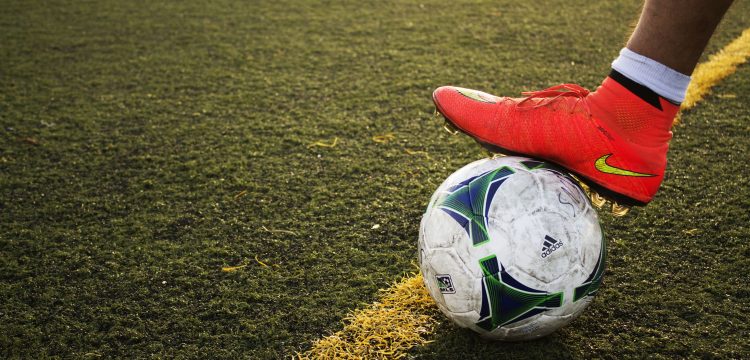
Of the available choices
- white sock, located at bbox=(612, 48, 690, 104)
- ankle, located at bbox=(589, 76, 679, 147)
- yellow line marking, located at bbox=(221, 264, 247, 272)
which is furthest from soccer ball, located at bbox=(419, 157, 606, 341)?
yellow line marking, located at bbox=(221, 264, 247, 272)

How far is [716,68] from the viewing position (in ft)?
11.3

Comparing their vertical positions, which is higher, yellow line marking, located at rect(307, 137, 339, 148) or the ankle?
the ankle

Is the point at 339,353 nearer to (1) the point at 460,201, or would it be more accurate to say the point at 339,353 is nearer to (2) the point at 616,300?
(1) the point at 460,201

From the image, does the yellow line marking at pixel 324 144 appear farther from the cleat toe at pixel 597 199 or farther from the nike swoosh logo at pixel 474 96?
the cleat toe at pixel 597 199

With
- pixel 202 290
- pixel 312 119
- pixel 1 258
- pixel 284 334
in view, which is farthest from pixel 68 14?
pixel 284 334

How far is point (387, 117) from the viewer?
10.4 feet

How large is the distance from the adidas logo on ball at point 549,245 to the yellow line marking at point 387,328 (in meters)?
0.45

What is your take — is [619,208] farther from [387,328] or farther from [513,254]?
[387,328]

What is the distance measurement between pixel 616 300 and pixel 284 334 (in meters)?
1.02

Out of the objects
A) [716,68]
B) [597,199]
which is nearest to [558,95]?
[597,199]

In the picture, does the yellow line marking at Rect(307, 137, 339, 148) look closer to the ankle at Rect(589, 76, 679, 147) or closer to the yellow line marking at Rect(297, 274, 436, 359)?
the yellow line marking at Rect(297, 274, 436, 359)

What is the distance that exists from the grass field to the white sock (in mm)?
614

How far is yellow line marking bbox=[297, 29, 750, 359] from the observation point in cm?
182

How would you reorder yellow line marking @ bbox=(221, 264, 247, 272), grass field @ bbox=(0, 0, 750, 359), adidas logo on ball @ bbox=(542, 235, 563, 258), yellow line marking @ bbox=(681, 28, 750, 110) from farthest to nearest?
yellow line marking @ bbox=(681, 28, 750, 110), yellow line marking @ bbox=(221, 264, 247, 272), grass field @ bbox=(0, 0, 750, 359), adidas logo on ball @ bbox=(542, 235, 563, 258)
